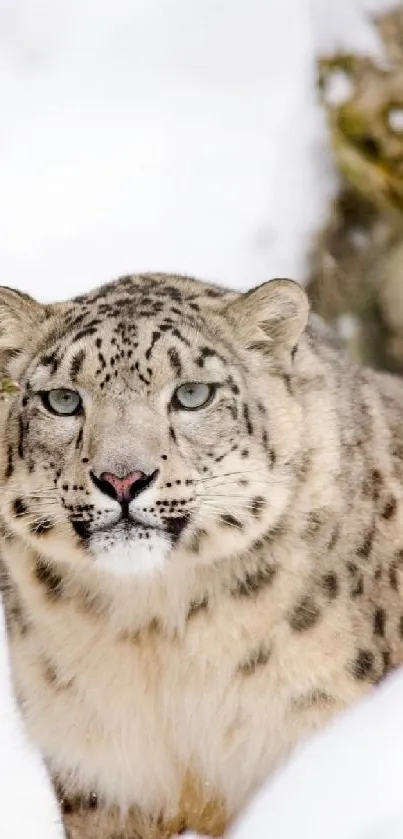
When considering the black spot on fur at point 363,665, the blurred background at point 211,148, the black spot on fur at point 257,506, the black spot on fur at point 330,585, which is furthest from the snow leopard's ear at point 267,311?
the blurred background at point 211,148

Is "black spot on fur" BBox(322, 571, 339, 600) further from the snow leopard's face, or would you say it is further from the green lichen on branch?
the green lichen on branch

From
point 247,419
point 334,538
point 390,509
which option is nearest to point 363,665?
point 334,538

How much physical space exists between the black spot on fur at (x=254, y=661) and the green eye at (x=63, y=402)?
0.87 meters

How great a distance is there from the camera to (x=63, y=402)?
3455 mm

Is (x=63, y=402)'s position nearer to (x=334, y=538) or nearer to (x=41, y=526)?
(x=41, y=526)

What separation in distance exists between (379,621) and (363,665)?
0.50ft

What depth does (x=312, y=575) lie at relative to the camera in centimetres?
375

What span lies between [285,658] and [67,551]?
0.70 m

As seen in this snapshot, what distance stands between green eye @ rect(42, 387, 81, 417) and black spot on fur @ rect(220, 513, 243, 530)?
0.47m

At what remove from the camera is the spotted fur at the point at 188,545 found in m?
3.40

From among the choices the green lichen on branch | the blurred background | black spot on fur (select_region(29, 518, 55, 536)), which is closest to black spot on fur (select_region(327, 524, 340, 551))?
black spot on fur (select_region(29, 518, 55, 536))

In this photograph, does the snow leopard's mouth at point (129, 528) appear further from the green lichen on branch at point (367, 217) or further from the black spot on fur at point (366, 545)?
the green lichen on branch at point (367, 217)

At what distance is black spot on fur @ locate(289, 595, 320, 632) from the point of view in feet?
12.2

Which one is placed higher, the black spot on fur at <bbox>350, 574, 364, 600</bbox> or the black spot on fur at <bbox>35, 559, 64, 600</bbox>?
the black spot on fur at <bbox>35, 559, 64, 600</bbox>
